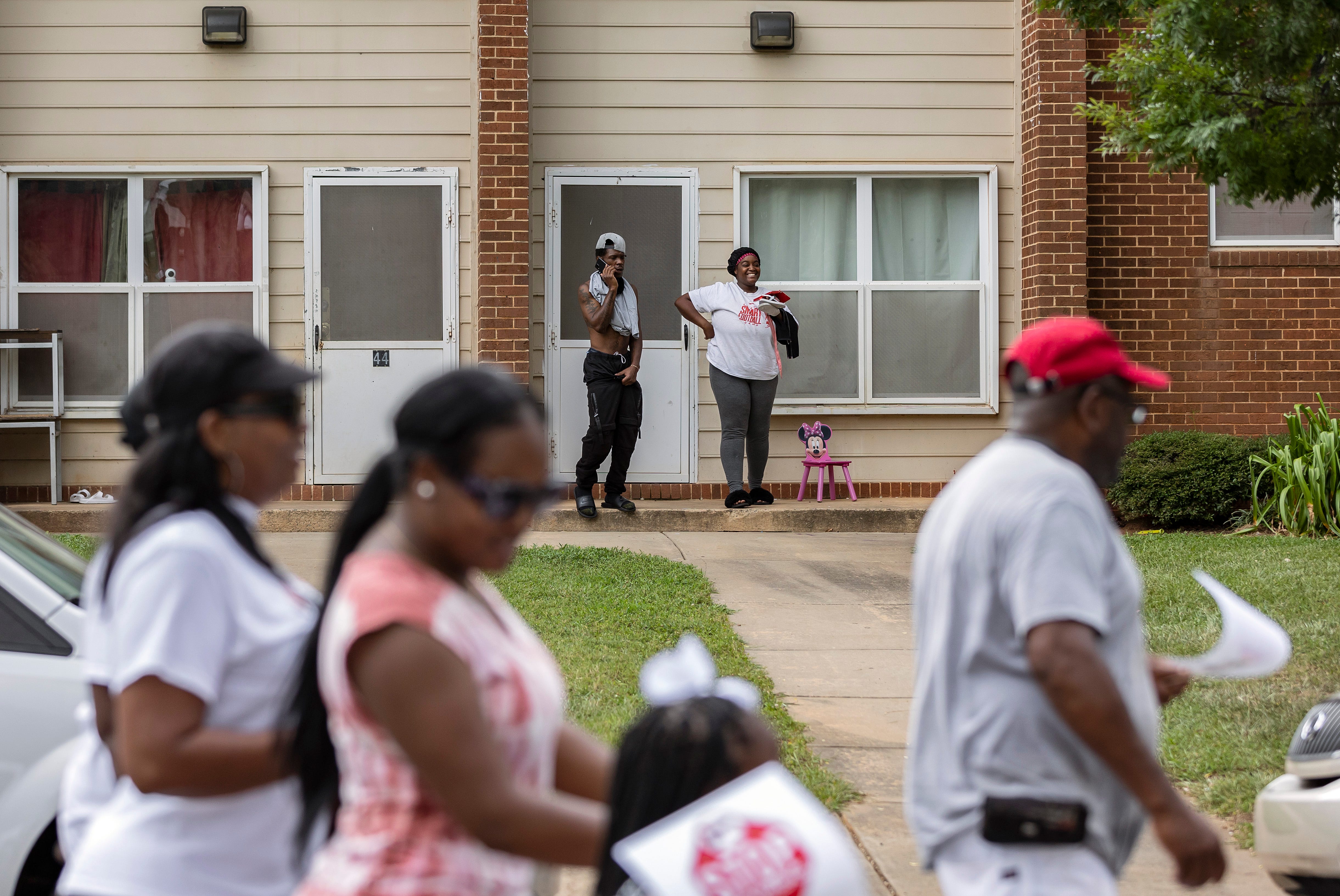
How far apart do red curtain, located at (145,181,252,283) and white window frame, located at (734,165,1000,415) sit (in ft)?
15.2

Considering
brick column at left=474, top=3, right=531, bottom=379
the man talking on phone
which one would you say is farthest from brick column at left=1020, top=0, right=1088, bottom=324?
brick column at left=474, top=3, right=531, bottom=379

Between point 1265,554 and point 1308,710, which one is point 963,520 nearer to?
point 1308,710

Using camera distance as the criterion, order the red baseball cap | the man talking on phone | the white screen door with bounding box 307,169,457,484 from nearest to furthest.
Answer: the red baseball cap → the man talking on phone → the white screen door with bounding box 307,169,457,484

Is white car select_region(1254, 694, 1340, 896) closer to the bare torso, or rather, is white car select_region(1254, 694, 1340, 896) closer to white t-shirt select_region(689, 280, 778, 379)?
white t-shirt select_region(689, 280, 778, 379)

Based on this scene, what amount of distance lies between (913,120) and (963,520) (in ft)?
36.1

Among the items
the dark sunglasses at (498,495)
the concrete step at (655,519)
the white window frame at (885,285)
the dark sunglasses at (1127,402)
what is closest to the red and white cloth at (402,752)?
the dark sunglasses at (498,495)

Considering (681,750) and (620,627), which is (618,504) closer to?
(620,627)

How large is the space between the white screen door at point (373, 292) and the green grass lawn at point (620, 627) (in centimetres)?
313

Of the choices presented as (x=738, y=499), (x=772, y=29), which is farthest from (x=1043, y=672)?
(x=772, y=29)

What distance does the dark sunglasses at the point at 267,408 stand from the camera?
2.34 m

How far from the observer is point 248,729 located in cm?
220

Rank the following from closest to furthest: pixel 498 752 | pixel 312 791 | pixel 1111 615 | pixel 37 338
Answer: pixel 498 752 < pixel 312 791 < pixel 1111 615 < pixel 37 338

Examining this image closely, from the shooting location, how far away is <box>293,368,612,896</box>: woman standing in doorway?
175cm

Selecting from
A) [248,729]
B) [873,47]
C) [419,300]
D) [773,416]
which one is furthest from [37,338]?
[248,729]
